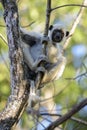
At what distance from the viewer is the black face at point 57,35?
510cm

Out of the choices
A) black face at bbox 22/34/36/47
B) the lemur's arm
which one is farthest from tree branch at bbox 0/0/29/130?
black face at bbox 22/34/36/47

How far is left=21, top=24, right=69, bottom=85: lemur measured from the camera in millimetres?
4762

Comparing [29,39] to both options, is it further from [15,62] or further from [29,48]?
Answer: [15,62]

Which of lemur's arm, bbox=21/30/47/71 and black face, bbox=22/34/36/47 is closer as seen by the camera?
lemur's arm, bbox=21/30/47/71

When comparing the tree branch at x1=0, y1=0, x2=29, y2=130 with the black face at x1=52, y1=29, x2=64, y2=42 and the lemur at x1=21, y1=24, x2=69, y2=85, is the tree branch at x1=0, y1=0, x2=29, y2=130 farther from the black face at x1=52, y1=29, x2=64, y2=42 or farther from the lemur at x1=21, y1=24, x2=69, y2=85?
the black face at x1=52, y1=29, x2=64, y2=42

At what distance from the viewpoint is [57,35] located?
5.22m

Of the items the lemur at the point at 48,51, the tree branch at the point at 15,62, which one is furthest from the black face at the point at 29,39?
the tree branch at the point at 15,62

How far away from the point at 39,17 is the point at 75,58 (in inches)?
77.1

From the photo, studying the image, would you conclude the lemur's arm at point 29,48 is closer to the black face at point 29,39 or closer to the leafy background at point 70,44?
the black face at point 29,39

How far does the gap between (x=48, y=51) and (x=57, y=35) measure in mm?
357

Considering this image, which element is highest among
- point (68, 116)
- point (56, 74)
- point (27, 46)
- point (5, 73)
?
point (68, 116)

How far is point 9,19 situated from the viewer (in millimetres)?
3615

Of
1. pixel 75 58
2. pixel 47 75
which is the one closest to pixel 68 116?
pixel 47 75

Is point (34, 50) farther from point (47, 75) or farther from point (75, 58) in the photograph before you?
point (75, 58)
